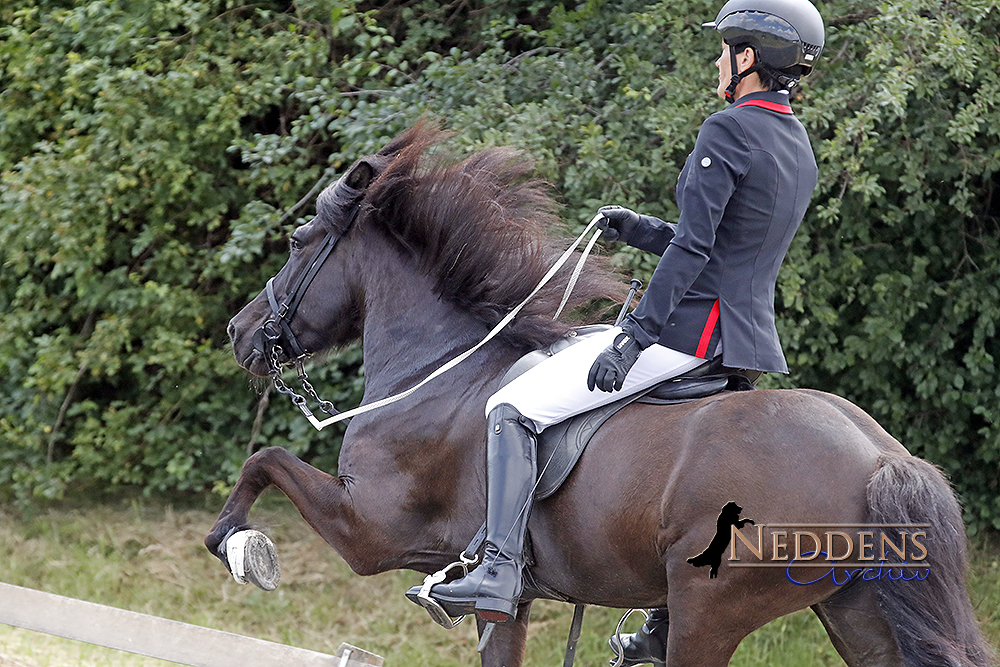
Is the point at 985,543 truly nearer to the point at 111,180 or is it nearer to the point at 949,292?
the point at 949,292

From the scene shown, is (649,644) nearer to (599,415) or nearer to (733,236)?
(599,415)

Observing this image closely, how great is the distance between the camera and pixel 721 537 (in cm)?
274

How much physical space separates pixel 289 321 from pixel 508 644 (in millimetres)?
1536

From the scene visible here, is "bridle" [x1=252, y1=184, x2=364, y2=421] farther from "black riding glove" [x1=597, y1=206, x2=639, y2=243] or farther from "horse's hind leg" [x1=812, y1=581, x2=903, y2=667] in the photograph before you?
"horse's hind leg" [x1=812, y1=581, x2=903, y2=667]

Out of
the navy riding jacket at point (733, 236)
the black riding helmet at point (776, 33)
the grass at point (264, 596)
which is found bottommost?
the grass at point (264, 596)

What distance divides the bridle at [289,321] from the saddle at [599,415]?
1.17 meters

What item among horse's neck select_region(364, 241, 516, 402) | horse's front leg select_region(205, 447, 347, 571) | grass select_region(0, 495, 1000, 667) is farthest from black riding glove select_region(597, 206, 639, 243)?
grass select_region(0, 495, 1000, 667)

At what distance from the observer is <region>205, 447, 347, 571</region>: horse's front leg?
3592 millimetres

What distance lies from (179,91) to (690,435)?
5362 mm

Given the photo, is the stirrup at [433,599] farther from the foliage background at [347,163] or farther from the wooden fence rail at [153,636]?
the foliage background at [347,163]

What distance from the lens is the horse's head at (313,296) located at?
399 centimetres

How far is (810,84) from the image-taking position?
232 inches

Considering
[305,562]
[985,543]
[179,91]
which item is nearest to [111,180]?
[179,91]

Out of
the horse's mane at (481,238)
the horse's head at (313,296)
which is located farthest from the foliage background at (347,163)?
the horse's head at (313,296)
